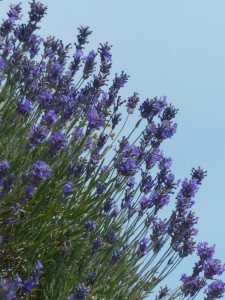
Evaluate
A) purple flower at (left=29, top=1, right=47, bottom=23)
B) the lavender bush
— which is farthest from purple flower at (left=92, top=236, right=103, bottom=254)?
purple flower at (left=29, top=1, right=47, bottom=23)

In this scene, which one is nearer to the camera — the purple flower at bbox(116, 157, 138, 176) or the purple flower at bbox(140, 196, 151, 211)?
the purple flower at bbox(116, 157, 138, 176)

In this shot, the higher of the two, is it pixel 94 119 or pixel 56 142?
pixel 94 119

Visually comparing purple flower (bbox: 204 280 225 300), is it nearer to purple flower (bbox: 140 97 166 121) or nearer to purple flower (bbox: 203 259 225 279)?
purple flower (bbox: 203 259 225 279)

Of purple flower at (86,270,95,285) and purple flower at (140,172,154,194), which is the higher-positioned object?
purple flower at (140,172,154,194)

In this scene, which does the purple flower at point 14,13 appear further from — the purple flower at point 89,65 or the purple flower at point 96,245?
the purple flower at point 96,245

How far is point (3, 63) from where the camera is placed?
416cm

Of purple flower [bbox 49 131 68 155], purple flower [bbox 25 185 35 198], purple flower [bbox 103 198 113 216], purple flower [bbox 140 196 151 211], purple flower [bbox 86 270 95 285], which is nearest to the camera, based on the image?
purple flower [bbox 86 270 95 285]

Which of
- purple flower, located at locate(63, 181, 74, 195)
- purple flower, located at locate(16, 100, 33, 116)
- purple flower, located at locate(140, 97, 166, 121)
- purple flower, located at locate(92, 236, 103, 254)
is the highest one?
purple flower, located at locate(140, 97, 166, 121)

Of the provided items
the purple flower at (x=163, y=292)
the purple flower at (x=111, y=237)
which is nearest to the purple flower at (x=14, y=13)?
the purple flower at (x=111, y=237)

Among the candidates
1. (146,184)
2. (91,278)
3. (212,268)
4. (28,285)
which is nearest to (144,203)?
(146,184)

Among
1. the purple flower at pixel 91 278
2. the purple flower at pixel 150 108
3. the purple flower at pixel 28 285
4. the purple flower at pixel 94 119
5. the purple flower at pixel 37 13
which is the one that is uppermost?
the purple flower at pixel 37 13

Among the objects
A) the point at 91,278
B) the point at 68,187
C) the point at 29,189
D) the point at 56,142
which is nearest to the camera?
the point at 91,278

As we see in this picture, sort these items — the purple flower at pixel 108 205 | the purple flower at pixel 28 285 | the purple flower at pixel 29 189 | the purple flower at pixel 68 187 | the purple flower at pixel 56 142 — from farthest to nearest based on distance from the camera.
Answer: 1. the purple flower at pixel 108 205
2. the purple flower at pixel 68 187
3. the purple flower at pixel 56 142
4. the purple flower at pixel 29 189
5. the purple flower at pixel 28 285

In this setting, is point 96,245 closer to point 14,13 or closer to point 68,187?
point 68,187
